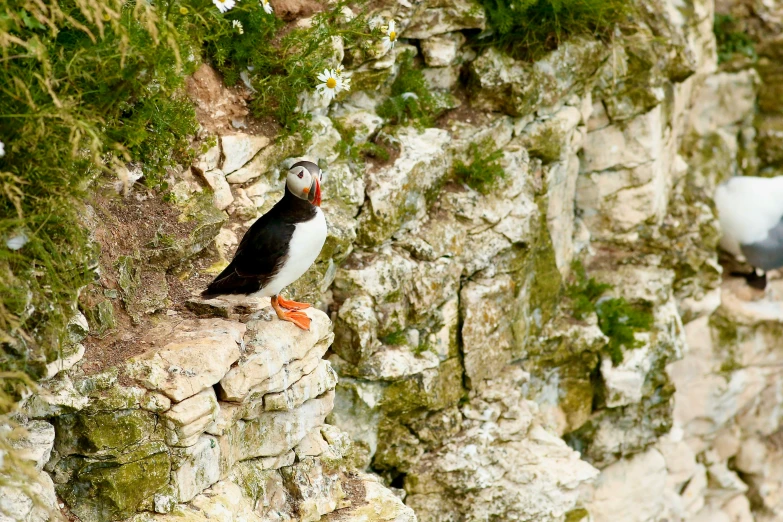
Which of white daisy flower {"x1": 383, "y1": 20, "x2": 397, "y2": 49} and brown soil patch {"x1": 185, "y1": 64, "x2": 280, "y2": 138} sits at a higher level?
white daisy flower {"x1": 383, "y1": 20, "x2": 397, "y2": 49}

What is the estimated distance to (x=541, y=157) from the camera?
7551 mm

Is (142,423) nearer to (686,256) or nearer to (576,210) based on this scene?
(576,210)

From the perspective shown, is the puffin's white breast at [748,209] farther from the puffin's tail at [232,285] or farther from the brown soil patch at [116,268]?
the puffin's tail at [232,285]

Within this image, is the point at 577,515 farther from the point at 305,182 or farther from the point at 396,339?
Answer: the point at 305,182

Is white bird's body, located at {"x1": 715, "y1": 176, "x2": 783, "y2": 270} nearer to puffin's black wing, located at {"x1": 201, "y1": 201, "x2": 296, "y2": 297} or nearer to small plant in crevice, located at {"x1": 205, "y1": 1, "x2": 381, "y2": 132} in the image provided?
small plant in crevice, located at {"x1": 205, "y1": 1, "x2": 381, "y2": 132}

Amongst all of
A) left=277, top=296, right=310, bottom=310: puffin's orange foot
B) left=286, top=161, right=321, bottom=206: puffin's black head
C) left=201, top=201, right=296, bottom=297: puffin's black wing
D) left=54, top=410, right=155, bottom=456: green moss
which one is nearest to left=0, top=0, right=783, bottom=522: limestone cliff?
left=54, top=410, right=155, bottom=456: green moss

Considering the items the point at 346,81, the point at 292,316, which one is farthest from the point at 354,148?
the point at 292,316

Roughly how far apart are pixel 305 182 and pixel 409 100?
2.51 meters

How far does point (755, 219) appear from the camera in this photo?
368 inches

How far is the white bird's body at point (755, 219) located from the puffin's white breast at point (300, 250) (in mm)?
6102

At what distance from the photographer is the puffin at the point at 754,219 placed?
9.42 meters

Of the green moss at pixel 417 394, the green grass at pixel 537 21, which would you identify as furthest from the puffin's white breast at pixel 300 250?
the green grass at pixel 537 21

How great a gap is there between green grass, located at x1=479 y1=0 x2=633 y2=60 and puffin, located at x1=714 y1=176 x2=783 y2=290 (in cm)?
295

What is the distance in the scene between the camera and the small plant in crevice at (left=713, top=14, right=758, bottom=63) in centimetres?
1045
